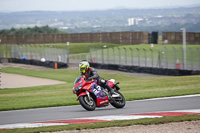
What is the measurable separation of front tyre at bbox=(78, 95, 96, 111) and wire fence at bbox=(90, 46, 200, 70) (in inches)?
969

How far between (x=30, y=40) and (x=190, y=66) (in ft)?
212

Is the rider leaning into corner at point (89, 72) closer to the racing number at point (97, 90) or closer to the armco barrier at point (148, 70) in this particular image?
the racing number at point (97, 90)

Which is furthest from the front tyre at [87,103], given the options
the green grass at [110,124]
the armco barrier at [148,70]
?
the armco barrier at [148,70]

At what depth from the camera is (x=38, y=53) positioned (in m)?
59.8

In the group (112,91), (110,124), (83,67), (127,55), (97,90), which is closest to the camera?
(110,124)

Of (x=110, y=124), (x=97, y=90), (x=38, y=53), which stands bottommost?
(x=38, y=53)

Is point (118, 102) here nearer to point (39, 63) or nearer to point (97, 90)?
point (97, 90)

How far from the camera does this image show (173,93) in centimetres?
1878

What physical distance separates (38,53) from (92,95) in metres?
46.9

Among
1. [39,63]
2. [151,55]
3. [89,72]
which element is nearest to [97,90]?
[89,72]

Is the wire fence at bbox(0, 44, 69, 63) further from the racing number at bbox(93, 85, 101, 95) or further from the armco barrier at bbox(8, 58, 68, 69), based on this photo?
the racing number at bbox(93, 85, 101, 95)

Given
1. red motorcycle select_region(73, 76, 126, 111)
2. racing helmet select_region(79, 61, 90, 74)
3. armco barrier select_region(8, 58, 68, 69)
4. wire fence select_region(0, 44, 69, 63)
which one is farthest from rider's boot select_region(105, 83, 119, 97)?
wire fence select_region(0, 44, 69, 63)

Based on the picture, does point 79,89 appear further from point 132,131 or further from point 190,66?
point 190,66

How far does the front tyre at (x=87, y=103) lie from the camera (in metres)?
13.4
